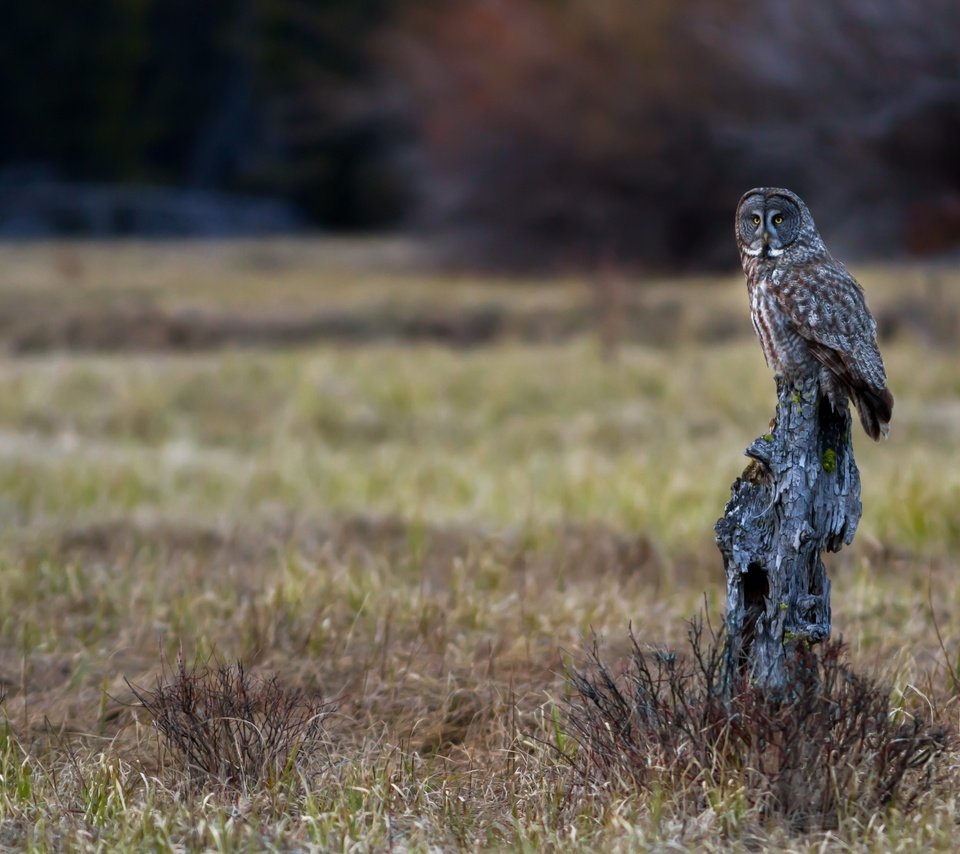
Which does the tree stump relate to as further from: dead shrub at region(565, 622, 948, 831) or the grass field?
the grass field

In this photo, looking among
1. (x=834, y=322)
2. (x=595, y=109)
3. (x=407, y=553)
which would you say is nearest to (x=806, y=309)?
(x=834, y=322)

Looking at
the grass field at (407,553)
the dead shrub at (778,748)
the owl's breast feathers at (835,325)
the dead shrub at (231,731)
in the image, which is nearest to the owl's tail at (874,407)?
the owl's breast feathers at (835,325)

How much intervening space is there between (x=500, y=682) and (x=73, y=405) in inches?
314

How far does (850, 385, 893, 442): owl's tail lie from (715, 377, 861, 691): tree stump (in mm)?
65

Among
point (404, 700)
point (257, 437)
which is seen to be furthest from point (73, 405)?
point (404, 700)

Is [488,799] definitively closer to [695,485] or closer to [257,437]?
[695,485]

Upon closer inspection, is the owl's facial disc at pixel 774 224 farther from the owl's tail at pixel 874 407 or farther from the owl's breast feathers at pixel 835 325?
the owl's tail at pixel 874 407

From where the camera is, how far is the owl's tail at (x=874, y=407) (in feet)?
13.5

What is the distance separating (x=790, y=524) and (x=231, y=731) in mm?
1729

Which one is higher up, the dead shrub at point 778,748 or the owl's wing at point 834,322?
the owl's wing at point 834,322

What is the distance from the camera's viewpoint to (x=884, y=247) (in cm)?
1841

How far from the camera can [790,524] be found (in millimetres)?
4160

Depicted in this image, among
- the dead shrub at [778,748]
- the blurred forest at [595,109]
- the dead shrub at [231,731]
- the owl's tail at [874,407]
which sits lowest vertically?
the dead shrub at [231,731]

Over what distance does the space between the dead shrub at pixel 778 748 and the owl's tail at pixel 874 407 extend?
68 centimetres
